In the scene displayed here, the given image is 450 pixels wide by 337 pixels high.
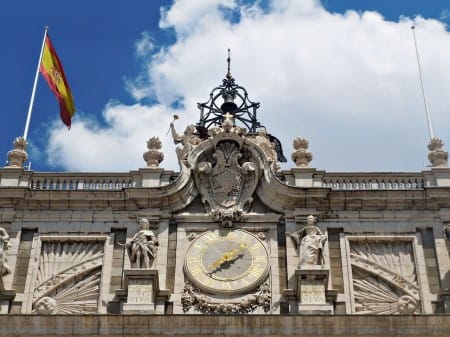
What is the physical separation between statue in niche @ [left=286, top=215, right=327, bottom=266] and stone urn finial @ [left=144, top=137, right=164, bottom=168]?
374 centimetres

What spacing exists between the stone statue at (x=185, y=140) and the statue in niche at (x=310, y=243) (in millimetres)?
3290

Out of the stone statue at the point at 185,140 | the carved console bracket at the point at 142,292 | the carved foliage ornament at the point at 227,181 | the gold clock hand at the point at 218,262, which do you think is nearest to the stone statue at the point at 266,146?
the carved foliage ornament at the point at 227,181

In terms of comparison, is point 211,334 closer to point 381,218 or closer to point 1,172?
point 381,218

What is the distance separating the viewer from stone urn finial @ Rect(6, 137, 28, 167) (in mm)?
23703

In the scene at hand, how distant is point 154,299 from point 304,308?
10.1ft

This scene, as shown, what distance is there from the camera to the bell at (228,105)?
2711 cm

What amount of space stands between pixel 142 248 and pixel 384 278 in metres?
5.14

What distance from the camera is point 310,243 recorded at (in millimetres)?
21281

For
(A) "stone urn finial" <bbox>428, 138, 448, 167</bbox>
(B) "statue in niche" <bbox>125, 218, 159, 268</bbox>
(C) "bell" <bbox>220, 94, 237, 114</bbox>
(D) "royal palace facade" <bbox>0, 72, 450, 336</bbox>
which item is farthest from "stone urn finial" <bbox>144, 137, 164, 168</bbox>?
(A) "stone urn finial" <bbox>428, 138, 448, 167</bbox>

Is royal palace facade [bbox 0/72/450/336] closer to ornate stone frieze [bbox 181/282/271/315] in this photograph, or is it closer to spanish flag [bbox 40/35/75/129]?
ornate stone frieze [bbox 181/282/271/315]

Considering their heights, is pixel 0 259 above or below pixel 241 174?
below

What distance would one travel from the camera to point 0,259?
2141 centimetres

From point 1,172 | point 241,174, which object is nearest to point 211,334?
point 241,174

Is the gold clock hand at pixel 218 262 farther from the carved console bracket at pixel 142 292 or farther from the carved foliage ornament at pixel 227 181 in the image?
the carved console bracket at pixel 142 292
